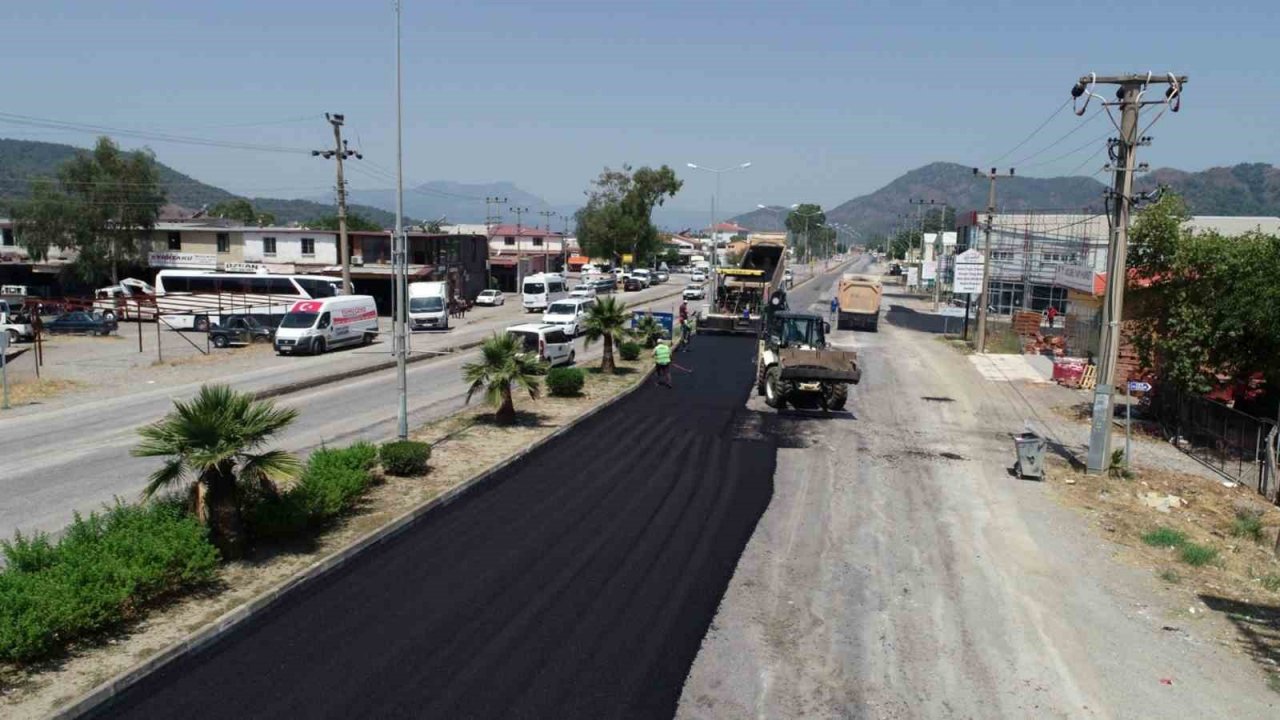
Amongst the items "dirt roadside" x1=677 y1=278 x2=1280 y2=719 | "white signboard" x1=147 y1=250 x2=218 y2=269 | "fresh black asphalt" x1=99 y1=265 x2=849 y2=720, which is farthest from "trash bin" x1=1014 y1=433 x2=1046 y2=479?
"white signboard" x1=147 y1=250 x2=218 y2=269

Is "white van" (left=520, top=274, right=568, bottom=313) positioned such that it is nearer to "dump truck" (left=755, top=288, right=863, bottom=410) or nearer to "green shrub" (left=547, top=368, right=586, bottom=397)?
"dump truck" (left=755, top=288, right=863, bottom=410)

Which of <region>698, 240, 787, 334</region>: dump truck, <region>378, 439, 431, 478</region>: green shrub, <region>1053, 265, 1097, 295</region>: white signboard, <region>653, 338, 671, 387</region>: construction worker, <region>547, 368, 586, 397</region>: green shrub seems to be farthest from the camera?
<region>698, 240, 787, 334</region>: dump truck

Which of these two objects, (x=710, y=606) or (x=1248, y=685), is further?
(x=710, y=606)

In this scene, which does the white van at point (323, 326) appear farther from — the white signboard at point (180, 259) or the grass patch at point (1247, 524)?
the grass patch at point (1247, 524)

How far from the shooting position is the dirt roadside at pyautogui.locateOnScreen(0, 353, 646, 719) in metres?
8.52

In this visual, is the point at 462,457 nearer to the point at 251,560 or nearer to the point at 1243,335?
the point at 251,560

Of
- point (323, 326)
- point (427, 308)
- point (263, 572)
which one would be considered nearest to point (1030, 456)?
point (263, 572)

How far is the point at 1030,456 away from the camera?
1928 cm

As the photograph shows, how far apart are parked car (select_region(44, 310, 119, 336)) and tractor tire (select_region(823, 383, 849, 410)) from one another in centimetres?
3941

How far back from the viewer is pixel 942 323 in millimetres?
61000

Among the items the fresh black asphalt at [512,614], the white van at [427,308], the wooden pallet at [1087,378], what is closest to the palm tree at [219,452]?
the fresh black asphalt at [512,614]

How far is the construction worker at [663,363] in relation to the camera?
28.8 metres

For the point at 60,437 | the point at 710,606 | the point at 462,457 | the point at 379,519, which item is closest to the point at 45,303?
the point at 60,437

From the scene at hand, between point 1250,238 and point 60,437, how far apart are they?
100 feet
